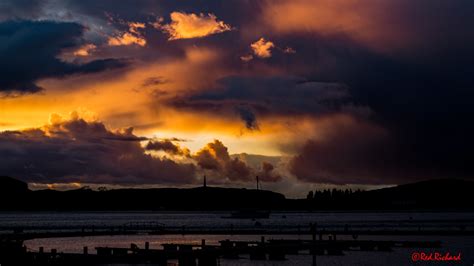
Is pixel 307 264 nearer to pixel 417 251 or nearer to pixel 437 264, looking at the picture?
pixel 437 264

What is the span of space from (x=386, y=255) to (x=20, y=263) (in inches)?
1813

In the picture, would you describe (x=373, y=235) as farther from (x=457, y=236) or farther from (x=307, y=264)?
(x=307, y=264)

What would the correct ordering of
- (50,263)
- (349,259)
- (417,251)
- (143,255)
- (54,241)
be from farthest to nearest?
(54,241) < (417,251) < (349,259) < (50,263) < (143,255)

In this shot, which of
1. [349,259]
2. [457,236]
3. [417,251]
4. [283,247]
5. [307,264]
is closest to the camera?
[283,247]

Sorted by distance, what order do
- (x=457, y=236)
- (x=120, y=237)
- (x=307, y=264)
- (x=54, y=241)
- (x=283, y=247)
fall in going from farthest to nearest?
1. (x=120, y=237)
2. (x=457, y=236)
3. (x=54, y=241)
4. (x=307, y=264)
5. (x=283, y=247)

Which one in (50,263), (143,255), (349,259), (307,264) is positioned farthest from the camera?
(349,259)

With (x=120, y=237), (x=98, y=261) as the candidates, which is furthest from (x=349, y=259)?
(x=120, y=237)

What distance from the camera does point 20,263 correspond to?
63.2 meters

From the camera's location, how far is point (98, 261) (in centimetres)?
5997

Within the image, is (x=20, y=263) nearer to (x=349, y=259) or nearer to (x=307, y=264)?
(x=307, y=264)

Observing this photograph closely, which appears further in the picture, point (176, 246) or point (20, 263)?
point (176, 246)

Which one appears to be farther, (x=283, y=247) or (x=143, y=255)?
(x=283, y=247)

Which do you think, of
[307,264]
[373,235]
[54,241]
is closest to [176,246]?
[307,264]

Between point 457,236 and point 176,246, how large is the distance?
6696 centimetres
